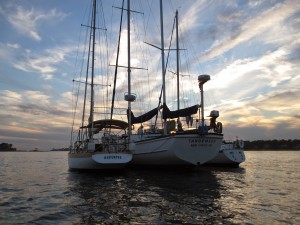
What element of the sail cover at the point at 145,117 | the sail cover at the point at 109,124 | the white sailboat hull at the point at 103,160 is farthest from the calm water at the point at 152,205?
the sail cover at the point at 145,117

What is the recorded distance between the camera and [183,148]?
78.6 feet

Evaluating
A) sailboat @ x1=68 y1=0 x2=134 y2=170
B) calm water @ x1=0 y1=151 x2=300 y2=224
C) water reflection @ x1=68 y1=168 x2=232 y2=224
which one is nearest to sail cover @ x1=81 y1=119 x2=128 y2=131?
sailboat @ x1=68 y1=0 x2=134 y2=170

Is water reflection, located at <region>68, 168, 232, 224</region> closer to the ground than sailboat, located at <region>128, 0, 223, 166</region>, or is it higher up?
closer to the ground

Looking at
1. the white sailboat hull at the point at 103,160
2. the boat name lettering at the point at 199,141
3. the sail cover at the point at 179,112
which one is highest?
the sail cover at the point at 179,112

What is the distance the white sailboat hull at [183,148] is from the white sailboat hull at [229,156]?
9.80 meters

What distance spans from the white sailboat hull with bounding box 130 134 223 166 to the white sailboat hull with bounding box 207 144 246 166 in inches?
386

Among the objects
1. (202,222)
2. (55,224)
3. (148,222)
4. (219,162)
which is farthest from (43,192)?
(219,162)

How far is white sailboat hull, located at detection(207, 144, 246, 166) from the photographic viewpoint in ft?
115

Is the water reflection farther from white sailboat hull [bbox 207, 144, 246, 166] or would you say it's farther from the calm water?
white sailboat hull [bbox 207, 144, 246, 166]

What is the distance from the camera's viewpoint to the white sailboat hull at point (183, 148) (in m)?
23.8

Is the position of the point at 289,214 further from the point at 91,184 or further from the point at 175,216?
the point at 91,184

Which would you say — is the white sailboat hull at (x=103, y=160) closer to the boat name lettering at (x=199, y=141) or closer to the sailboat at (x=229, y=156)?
the boat name lettering at (x=199, y=141)

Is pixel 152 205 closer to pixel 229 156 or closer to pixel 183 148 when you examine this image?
pixel 183 148

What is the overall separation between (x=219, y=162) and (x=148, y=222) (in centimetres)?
2778
